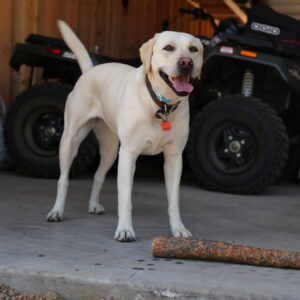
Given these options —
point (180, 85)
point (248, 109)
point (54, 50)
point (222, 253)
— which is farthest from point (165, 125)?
point (54, 50)

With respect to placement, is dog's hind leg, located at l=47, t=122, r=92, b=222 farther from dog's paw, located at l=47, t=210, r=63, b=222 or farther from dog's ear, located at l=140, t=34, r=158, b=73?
dog's ear, located at l=140, t=34, r=158, b=73

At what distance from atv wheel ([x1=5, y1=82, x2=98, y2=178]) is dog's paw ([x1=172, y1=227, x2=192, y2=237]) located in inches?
97.6

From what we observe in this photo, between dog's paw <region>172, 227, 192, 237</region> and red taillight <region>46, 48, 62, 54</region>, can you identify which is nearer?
dog's paw <region>172, 227, 192, 237</region>

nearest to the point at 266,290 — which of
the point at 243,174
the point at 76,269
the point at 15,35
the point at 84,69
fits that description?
the point at 76,269

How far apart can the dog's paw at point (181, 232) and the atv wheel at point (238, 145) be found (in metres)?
1.93

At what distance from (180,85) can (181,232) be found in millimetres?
906

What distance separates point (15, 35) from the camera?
768 cm

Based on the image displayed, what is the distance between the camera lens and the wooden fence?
764cm

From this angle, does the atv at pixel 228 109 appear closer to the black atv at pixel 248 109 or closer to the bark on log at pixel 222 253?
the black atv at pixel 248 109

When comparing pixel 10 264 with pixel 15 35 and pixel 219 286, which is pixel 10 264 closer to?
pixel 219 286

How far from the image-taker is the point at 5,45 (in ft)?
24.8

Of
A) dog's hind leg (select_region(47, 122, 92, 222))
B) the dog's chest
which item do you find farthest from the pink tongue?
dog's hind leg (select_region(47, 122, 92, 222))

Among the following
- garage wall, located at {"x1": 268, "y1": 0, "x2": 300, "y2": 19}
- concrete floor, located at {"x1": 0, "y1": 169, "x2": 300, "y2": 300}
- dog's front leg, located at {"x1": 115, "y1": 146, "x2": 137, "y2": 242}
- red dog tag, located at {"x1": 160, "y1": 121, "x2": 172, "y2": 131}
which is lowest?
concrete floor, located at {"x1": 0, "y1": 169, "x2": 300, "y2": 300}

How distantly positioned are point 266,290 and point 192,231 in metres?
1.43
